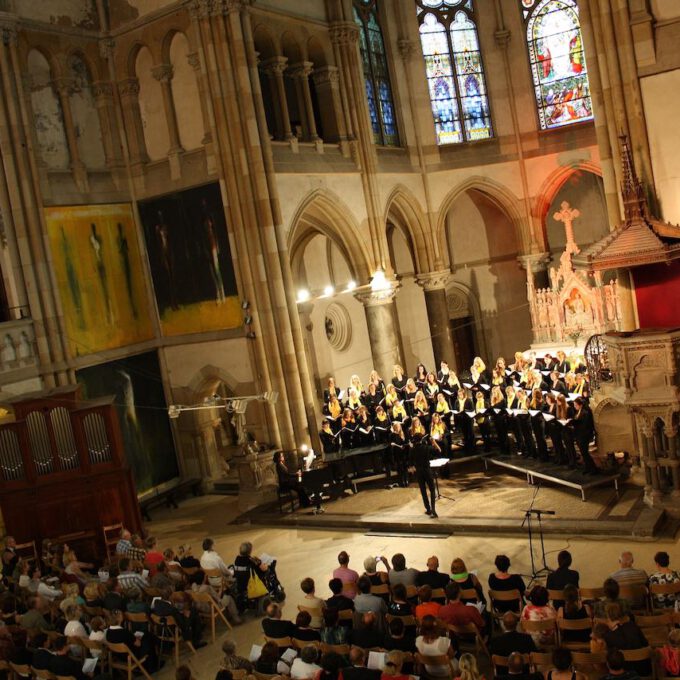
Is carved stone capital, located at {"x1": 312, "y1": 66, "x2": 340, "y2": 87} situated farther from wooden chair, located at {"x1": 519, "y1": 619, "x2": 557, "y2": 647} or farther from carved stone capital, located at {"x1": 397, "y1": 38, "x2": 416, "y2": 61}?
wooden chair, located at {"x1": 519, "y1": 619, "x2": 557, "y2": 647}

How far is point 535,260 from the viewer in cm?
2609

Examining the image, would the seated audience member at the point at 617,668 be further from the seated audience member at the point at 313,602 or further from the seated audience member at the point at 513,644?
the seated audience member at the point at 313,602

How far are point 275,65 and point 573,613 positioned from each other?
50.3 feet

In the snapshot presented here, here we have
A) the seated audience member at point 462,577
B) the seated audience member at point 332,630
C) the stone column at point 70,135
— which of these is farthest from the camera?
the stone column at point 70,135

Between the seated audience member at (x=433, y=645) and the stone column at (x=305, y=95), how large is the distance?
49.0 feet

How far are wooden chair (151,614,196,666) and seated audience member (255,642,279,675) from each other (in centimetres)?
284

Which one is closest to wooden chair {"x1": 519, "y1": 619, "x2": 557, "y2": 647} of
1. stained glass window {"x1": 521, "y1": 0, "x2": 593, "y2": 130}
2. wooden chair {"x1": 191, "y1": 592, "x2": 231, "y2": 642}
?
wooden chair {"x1": 191, "y1": 592, "x2": 231, "y2": 642}

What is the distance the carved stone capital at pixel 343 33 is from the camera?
72.9 feet

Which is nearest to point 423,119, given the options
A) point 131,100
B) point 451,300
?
point 451,300

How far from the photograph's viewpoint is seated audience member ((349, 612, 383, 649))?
9008mm

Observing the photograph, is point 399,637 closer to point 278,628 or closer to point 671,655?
point 278,628

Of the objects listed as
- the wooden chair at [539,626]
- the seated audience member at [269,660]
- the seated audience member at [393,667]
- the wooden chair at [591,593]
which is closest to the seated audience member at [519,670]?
the seated audience member at [393,667]

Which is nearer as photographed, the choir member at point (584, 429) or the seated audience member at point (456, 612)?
the seated audience member at point (456, 612)

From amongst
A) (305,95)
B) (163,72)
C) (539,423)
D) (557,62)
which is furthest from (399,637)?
(557,62)
